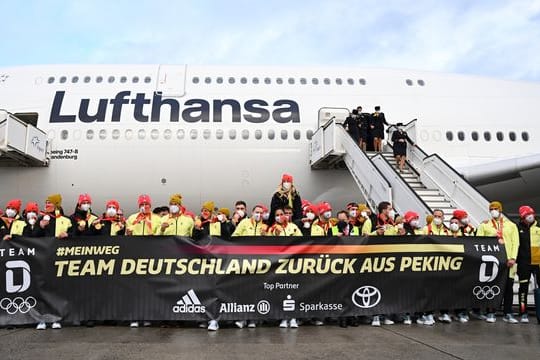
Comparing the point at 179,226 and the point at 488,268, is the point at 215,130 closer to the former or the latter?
the point at 179,226

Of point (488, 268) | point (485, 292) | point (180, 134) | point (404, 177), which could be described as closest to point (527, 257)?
point (488, 268)

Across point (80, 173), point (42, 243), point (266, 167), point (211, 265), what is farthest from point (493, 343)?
point (80, 173)

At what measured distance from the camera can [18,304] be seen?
5.80 metres

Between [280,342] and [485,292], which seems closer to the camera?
[280,342]

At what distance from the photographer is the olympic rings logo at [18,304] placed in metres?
5.78

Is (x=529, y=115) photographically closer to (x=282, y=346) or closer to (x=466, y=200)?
(x=466, y=200)

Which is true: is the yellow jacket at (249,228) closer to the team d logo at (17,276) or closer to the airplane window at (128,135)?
the team d logo at (17,276)

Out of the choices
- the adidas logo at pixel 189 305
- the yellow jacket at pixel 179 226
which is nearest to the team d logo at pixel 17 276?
the yellow jacket at pixel 179 226

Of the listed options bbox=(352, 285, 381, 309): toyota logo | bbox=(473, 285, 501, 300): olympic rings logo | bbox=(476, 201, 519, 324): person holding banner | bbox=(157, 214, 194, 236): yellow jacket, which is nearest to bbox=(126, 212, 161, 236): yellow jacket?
bbox=(157, 214, 194, 236): yellow jacket

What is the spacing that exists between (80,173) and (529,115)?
12.8 meters

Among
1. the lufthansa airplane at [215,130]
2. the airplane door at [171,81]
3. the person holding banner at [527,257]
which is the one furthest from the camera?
the airplane door at [171,81]

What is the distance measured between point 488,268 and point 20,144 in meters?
10.1

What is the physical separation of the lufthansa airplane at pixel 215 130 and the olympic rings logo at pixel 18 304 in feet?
19.8

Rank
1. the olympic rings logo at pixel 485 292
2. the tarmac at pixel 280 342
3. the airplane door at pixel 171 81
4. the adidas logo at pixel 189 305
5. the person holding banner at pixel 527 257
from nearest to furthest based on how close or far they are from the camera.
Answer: the tarmac at pixel 280 342
the adidas logo at pixel 189 305
the olympic rings logo at pixel 485 292
the person holding banner at pixel 527 257
the airplane door at pixel 171 81
